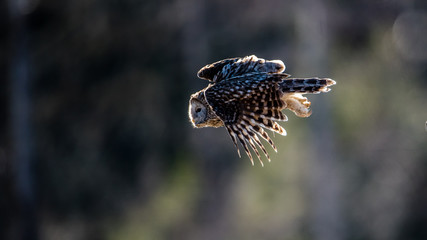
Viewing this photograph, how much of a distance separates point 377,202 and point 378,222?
1.45ft

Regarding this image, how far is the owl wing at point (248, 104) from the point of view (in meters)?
5.05

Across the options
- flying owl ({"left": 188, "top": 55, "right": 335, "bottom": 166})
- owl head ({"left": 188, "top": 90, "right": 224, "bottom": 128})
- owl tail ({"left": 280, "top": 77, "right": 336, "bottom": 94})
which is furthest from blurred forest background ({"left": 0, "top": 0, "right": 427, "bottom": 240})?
owl tail ({"left": 280, "top": 77, "right": 336, "bottom": 94})

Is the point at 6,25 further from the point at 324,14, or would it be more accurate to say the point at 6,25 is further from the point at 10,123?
the point at 324,14

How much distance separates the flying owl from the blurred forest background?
390 inches

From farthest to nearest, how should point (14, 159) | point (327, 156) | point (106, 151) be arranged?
point (14, 159), point (106, 151), point (327, 156)

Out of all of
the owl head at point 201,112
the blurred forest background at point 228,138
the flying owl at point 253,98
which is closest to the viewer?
the flying owl at point 253,98

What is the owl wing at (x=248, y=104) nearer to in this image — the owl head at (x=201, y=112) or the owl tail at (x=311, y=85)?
the owl tail at (x=311, y=85)

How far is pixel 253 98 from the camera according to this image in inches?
204

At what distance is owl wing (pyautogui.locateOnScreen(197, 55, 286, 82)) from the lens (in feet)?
16.9

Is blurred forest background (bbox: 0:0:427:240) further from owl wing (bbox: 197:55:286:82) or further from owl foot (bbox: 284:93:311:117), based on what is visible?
owl foot (bbox: 284:93:311:117)

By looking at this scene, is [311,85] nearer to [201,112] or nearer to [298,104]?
[298,104]

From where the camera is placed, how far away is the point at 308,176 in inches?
611

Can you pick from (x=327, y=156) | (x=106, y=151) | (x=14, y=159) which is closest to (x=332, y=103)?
(x=327, y=156)

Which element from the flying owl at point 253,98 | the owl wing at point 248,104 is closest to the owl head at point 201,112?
the flying owl at point 253,98
